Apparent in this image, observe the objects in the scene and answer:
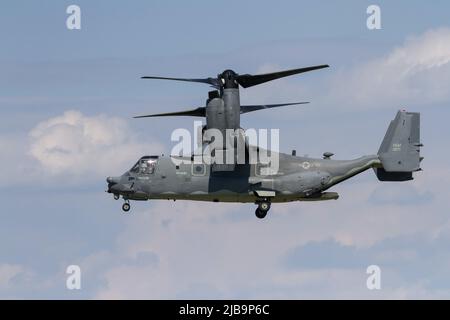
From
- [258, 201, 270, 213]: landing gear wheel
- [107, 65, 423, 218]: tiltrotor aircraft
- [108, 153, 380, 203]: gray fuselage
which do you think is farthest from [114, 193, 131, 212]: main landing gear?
[258, 201, 270, 213]: landing gear wheel

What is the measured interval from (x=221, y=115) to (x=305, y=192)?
25.1 feet

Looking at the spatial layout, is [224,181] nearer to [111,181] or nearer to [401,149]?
[111,181]

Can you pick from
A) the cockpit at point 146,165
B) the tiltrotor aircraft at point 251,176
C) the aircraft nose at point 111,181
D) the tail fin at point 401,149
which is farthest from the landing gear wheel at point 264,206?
the aircraft nose at point 111,181

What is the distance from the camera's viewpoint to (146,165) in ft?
242

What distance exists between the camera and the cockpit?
241 ft

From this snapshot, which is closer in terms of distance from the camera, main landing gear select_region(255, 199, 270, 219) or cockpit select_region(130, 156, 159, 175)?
cockpit select_region(130, 156, 159, 175)

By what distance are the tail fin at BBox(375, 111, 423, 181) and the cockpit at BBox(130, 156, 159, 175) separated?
12453 millimetres

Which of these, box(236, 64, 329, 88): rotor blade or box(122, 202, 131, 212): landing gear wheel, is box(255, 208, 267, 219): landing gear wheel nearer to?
box(122, 202, 131, 212): landing gear wheel

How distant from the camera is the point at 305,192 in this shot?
242ft

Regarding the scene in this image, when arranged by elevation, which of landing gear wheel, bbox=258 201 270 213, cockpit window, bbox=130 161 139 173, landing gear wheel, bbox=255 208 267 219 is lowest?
landing gear wheel, bbox=255 208 267 219

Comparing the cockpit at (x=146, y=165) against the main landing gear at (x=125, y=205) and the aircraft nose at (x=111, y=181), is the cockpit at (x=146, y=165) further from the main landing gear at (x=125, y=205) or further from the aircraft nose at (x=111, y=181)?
the main landing gear at (x=125, y=205)

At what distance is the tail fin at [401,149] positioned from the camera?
74750mm
